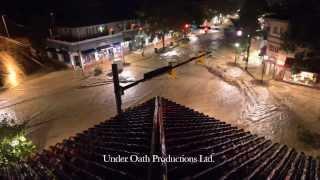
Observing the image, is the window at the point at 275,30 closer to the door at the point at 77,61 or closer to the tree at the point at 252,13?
the tree at the point at 252,13

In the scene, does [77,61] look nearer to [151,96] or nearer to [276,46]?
[151,96]

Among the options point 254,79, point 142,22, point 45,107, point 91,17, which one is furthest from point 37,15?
point 254,79

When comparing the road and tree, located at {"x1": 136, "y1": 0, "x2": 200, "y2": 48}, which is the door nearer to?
the road

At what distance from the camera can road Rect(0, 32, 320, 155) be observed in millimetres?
21533

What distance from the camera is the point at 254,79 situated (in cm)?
3212

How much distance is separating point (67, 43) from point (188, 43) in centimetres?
2625

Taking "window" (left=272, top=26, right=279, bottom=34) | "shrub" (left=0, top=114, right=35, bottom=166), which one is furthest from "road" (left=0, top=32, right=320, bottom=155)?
"window" (left=272, top=26, right=279, bottom=34)

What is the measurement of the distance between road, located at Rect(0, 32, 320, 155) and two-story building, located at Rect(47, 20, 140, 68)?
316cm

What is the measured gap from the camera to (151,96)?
28156 mm

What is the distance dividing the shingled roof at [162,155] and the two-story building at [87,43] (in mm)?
31346

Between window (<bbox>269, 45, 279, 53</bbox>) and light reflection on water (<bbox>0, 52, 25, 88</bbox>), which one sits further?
light reflection on water (<bbox>0, 52, 25, 88</bbox>)

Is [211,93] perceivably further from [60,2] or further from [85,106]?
[60,2]

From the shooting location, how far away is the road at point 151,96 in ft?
70.6

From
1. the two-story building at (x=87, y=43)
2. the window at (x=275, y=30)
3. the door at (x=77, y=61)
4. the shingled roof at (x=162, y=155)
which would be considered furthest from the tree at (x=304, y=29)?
the door at (x=77, y=61)
